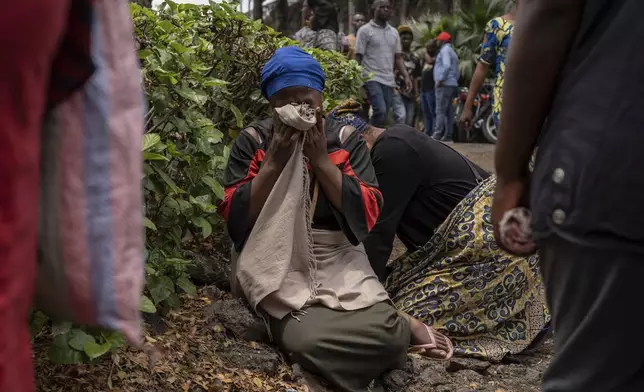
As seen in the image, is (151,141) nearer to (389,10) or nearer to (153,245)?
(153,245)

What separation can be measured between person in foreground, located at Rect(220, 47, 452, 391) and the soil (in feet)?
0.30

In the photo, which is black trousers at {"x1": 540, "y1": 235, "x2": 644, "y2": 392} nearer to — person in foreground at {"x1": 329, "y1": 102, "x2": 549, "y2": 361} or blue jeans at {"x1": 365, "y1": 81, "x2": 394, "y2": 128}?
person in foreground at {"x1": 329, "y1": 102, "x2": 549, "y2": 361}

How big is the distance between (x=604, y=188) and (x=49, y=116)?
82 centimetres

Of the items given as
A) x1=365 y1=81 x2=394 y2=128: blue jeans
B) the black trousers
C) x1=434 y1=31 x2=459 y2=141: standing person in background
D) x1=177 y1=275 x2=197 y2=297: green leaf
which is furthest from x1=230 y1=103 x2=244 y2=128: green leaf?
x1=434 y1=31 x2=459 y2=141: standing person in background

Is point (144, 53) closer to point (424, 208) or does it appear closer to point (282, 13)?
point (424, 208)

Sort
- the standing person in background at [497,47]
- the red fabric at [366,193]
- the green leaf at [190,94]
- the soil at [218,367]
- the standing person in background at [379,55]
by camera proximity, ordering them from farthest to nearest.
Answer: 1. the standing person in background at [379,55]
2. the standing person in background at [497,47]
3. the red fabric at [366,193]
4. the green leaf at [190,94]
5. the soil at [218,367]

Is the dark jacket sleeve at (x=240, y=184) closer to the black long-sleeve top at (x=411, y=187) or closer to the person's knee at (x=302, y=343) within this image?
the person's knee at (x=302, y=343)

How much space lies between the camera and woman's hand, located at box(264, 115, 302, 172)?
337cm

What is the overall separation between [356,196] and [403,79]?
7.54 metres

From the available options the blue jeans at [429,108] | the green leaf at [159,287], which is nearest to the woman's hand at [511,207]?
the green leaf at [159,287]

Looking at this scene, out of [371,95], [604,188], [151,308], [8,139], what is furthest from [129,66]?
[371,95]

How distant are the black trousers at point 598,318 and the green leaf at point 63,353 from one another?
148cm

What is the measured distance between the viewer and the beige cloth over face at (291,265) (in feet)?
11.3

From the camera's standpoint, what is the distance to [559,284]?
1.40m
